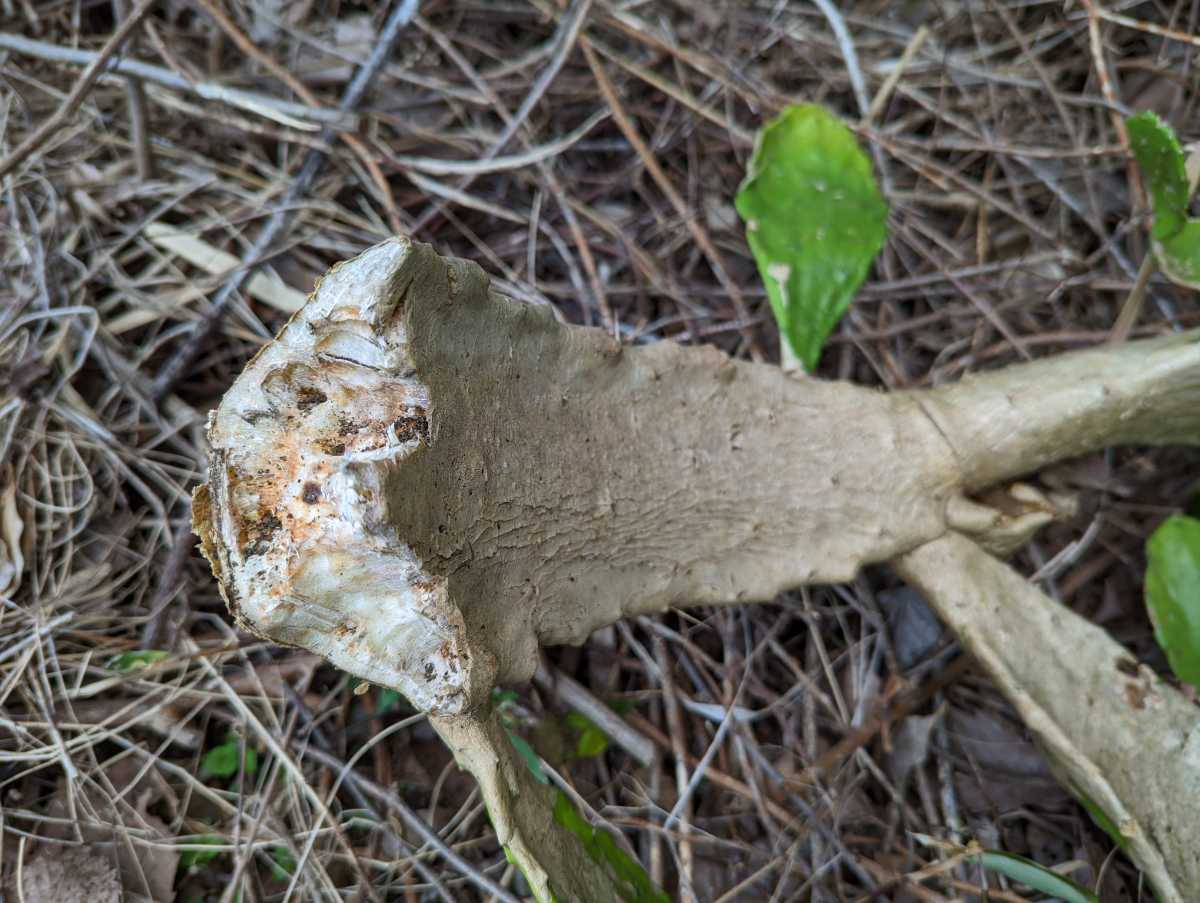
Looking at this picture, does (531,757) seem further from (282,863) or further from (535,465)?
(535,465)

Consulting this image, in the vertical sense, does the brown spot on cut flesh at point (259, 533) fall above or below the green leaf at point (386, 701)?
above

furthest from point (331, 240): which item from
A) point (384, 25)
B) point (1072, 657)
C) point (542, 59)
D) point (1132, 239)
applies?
point (1132, 239)

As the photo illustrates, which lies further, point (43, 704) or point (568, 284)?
point (568, 284)

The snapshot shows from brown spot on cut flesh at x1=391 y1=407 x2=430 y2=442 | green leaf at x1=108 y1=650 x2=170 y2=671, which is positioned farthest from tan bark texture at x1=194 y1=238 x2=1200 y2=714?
green leaf at x1=108 y1=650 x2=170 y2=671

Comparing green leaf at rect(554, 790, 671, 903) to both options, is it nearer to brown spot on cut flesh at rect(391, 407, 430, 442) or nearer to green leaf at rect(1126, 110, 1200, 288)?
Result: brown spot on cut flesh at rect(391, 407, 430, 442)

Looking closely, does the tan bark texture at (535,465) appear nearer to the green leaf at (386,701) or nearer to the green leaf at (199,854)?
the green leaf at (386,701)

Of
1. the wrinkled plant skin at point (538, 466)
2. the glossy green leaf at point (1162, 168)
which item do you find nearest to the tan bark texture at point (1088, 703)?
the wrinkled plant skin at point (538, 466)

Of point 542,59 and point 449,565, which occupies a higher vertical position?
point 542,59

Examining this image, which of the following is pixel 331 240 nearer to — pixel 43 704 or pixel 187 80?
pixel 187 80
